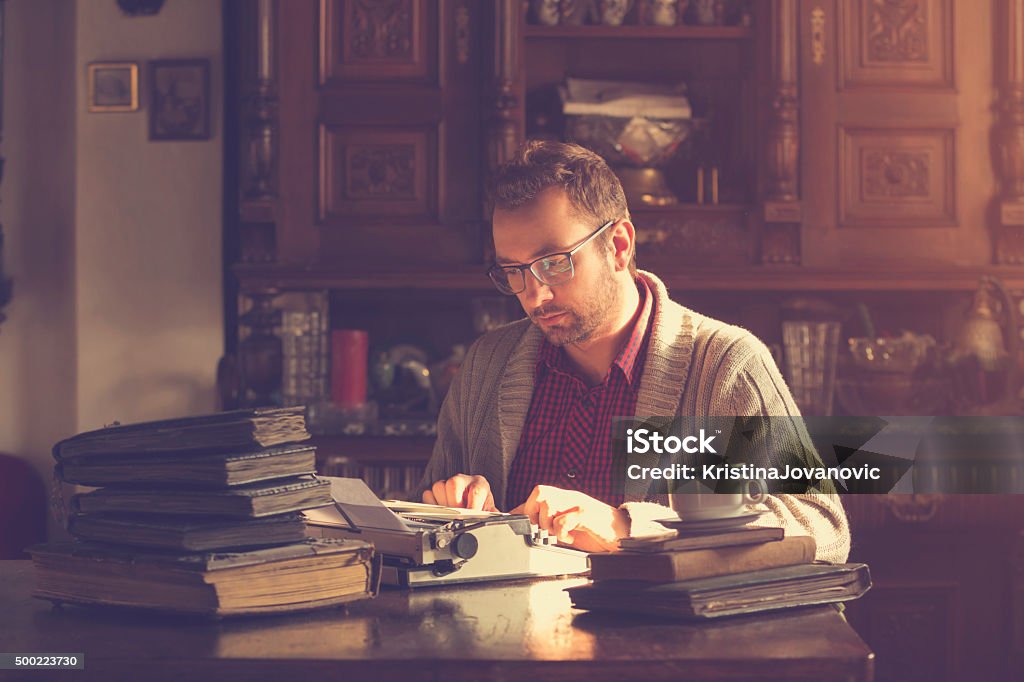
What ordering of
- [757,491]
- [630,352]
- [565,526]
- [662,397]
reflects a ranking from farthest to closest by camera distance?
[630,352], [662,397], [757,491], [565,526]

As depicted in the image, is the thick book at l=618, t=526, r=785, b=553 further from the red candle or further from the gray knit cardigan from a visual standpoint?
the red candle

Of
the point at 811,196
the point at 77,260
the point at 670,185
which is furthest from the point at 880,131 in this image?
the point at 77,260

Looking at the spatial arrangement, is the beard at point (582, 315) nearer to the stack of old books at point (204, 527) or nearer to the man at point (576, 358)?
the man at point (576, 358)

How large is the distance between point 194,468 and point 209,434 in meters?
0.04

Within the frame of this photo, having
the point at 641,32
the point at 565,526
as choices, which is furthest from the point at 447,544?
the point at 641,32

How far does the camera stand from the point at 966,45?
3.38 metres

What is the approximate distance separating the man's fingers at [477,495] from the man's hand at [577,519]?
14cm

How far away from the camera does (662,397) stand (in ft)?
6.81

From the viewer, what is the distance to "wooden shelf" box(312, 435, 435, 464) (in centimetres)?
319

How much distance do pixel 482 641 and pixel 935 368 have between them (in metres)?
2.45

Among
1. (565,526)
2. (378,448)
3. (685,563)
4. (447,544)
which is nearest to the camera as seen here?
(685,563)

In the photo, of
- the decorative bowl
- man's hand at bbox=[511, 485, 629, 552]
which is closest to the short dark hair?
man's hand at bbox=[511, 485, 629, 552]

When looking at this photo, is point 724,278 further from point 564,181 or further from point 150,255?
point 150,255

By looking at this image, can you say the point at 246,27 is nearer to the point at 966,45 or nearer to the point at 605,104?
the point at 605,104
